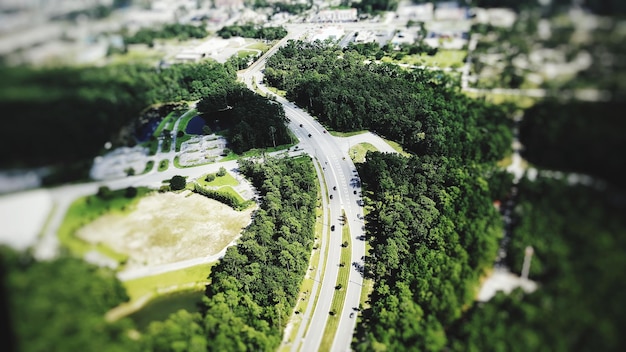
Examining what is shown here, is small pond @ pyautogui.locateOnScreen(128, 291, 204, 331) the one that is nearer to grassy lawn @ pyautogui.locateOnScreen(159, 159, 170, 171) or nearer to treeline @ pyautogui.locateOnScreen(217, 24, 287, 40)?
grassy lawn @ pyautogui.locateOnScreen(159, 159, 170, 171)

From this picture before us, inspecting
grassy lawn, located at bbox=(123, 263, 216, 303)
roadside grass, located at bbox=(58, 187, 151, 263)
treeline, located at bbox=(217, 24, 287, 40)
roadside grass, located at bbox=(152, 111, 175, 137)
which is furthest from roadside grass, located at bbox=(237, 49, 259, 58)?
roadside grass, located at bbox=(58, 187, 151, 263)

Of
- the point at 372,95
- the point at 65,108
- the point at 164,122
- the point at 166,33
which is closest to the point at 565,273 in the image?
the point at 65,108

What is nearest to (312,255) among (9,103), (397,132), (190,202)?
(190,202)

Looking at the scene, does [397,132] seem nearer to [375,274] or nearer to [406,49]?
[406,49]

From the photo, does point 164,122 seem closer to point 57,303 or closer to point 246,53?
point 57,303

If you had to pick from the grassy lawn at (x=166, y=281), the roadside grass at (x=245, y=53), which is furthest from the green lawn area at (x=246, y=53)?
the grassy lawn at (x=166, y=281)
